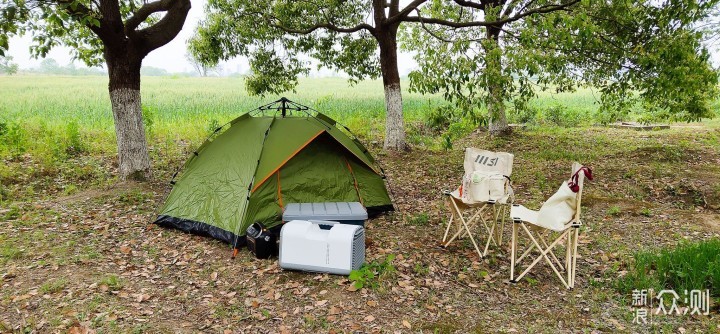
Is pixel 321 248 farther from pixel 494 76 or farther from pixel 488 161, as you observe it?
pixel 494 76

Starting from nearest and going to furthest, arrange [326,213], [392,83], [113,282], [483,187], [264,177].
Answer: [113,282], [483,187], [326,213], [264,177], [392,83]

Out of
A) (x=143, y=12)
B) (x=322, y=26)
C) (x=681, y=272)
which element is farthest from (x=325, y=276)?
(x=322, y=26)

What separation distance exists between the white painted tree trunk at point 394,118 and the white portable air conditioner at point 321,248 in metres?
6.29

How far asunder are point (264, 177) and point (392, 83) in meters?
5.78

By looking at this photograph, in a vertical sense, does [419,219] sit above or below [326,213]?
below

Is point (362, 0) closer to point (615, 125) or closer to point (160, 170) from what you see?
point (160, 170)

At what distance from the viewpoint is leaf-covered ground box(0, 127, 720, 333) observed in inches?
151

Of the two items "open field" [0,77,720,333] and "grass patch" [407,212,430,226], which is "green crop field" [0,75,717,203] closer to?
"open field" [0,77,720,333]

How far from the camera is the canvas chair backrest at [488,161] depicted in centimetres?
527

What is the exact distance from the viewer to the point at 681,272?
13.6ft

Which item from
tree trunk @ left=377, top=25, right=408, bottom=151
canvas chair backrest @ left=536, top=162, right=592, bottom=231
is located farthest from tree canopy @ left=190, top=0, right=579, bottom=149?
canvas chair backrest @ left=536, top=162, right=592, bottom=231

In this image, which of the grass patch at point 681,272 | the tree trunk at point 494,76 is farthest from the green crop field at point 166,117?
the grass patch at point 681,272

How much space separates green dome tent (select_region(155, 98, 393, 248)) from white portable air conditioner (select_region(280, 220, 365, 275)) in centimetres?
90

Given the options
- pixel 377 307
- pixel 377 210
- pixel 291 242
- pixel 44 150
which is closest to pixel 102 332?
pixel 291 242
